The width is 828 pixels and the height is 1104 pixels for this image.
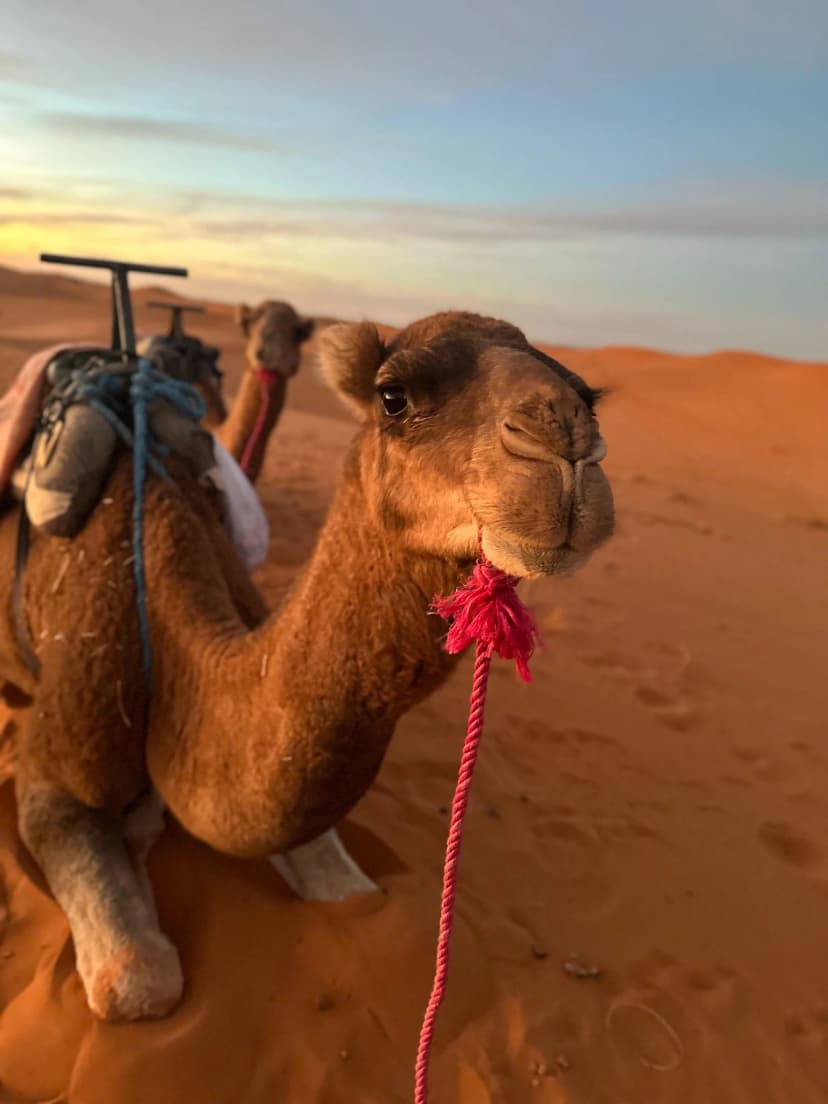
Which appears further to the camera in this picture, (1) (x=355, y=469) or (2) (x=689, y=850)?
(2) (x=689, y=850)

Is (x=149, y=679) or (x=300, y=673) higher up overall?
(x=300, y=673)

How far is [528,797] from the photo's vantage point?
399 centimetres

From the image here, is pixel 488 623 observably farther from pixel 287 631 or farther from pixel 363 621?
pixel 287 631

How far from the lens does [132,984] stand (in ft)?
7.78

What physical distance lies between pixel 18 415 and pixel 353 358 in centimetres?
200

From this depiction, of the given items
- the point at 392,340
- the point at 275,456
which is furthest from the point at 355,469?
the point at 275,456

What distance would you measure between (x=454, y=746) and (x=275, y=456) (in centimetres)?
816

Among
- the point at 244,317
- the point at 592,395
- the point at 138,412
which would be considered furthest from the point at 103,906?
the point at 244,317

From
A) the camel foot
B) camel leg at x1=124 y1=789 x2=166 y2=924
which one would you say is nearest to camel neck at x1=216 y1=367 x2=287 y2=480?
camel leg at x1=124 y1=789 x2=166 y2=924

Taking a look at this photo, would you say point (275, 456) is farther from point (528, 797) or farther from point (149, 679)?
point (149, 679)

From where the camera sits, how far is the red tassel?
1558 mm

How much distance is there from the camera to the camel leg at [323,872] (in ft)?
9.77

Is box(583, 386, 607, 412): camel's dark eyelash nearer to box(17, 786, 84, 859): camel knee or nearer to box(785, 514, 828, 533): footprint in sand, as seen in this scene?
box(17, 786, 84, 859): camel knee

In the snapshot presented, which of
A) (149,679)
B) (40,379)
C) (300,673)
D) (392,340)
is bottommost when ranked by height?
(149,679)
